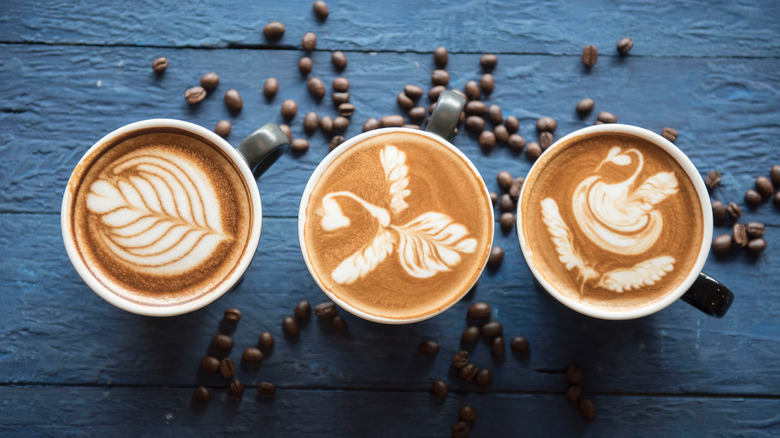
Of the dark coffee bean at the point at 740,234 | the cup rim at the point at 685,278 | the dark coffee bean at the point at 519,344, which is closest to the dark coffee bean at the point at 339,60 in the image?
the cup rim at the point at 685,278

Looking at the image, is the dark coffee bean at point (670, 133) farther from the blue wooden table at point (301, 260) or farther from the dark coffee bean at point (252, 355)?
the dark coffee bean at point (252, 355)

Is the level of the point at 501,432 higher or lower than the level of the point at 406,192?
lower

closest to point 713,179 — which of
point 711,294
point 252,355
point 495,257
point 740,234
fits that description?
point 740,234

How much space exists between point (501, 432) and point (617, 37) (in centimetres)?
91

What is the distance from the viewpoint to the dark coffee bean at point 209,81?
4.02 ft

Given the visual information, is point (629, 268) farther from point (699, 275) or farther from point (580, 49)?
point (580, 49)

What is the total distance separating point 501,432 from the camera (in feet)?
4.00

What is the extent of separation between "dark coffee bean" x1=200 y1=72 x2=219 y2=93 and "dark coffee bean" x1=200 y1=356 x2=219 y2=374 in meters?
0.58

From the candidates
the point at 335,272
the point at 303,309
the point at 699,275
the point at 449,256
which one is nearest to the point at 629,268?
the point at 699,275

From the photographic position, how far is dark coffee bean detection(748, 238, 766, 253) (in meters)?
1.21

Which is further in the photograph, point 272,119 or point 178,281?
point 272,119

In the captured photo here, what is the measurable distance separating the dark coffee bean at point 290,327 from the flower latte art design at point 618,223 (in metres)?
0.56

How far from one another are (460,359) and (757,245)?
0.68 meters

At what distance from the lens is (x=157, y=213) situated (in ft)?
3.34
